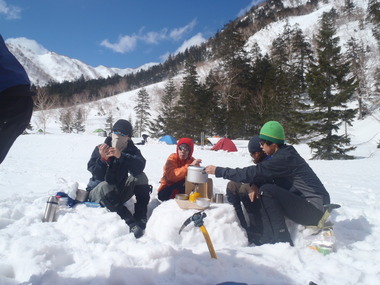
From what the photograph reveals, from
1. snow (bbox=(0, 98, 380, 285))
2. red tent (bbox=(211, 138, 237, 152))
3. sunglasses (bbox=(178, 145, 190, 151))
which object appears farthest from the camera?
red tent (bbox=(211, 138, 237, 152))

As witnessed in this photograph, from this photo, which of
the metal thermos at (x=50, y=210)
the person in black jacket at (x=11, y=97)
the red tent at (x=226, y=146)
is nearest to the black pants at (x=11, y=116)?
the person in black jacket at (x=11, y=97)

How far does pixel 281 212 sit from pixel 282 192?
202 mm

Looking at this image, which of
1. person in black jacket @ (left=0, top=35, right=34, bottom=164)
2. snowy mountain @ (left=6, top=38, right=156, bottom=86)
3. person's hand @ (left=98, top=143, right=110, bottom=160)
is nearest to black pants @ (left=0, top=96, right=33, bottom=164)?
person in black jacket @ (left=0, top=35, right=34, bottom=164)

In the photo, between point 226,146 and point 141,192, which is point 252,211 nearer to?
point 141,192

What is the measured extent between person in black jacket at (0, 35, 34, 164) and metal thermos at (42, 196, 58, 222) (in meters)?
1.80

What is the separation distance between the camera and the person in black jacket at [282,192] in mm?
2330

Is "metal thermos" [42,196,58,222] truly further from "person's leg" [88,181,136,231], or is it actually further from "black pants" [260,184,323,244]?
"black pants" [260,184,323,244]

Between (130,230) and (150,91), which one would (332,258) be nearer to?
(130,230)

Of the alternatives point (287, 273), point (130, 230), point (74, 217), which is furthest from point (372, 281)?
point (74, 217)

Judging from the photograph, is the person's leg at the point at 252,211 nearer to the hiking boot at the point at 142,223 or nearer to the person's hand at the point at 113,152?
the hiking boot at the point at 142,223

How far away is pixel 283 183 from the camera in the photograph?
9.07 ft

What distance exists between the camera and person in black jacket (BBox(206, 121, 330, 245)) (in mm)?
2330

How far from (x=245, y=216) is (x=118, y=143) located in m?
1.74

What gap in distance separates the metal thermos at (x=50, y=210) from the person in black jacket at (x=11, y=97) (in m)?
1.80
